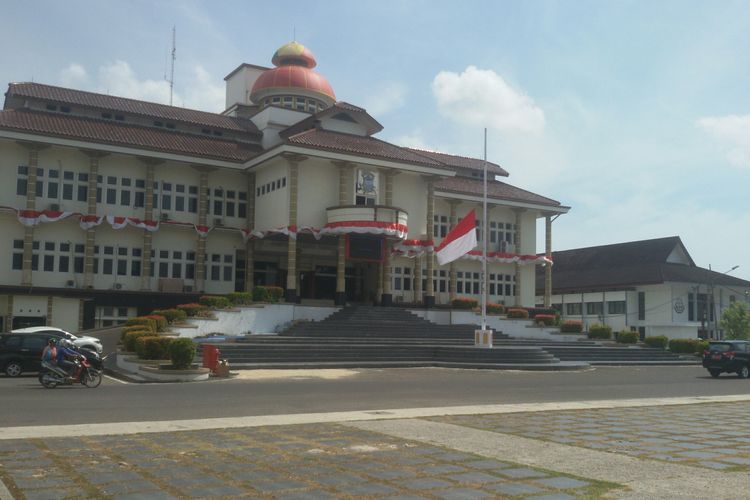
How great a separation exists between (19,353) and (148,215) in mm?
20120

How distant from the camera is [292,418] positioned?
43.5ft

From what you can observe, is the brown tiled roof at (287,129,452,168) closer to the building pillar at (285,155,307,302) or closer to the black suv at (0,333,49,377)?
the building pillar at (285,155,307,302)

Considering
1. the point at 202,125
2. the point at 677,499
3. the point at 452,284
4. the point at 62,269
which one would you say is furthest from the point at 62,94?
the point at 677,499

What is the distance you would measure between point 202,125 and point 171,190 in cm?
561

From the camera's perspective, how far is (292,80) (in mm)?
49906

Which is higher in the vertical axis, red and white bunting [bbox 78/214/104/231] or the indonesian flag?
red and white bunting [bbox 78/214/104/231]

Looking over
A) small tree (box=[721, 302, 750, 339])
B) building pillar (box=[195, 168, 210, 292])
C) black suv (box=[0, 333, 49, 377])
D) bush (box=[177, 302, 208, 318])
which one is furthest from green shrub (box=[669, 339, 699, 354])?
black suv (box=[0, 333, 49, 377])

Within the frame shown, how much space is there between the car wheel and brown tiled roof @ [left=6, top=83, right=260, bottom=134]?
79.4 feet

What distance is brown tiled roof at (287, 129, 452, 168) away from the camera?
135ft

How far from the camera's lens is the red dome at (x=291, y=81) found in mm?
49906

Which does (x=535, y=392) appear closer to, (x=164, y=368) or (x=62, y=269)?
(x=164, y=368)

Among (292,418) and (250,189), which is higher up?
(250,189)

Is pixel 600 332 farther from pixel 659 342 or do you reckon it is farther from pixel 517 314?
pixel 517 314

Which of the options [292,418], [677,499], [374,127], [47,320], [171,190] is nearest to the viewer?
[677,499]
